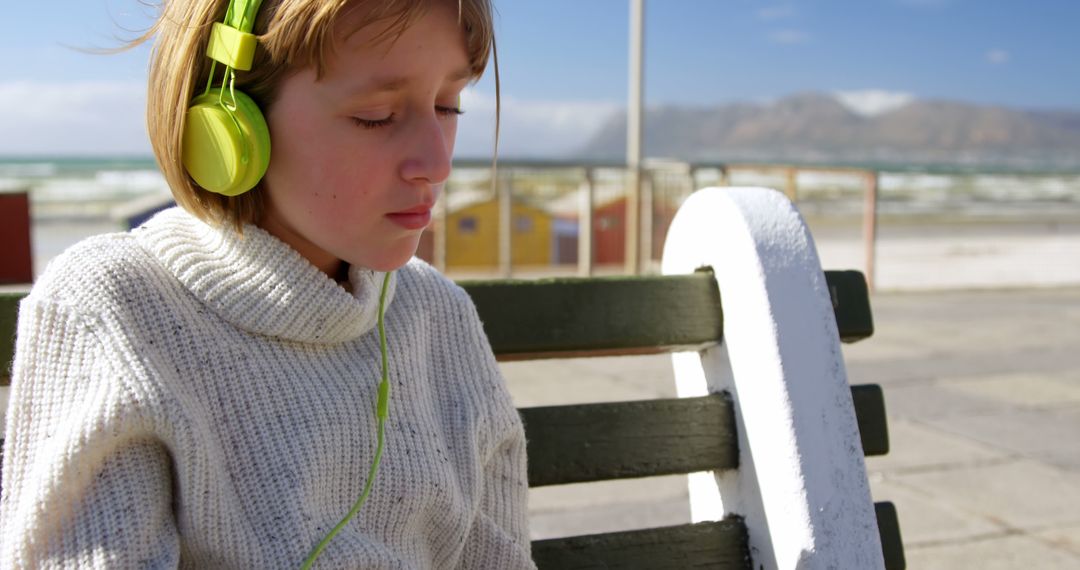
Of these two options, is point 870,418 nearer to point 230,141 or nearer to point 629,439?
point 629,439

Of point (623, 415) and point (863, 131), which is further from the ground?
point (623, 415)

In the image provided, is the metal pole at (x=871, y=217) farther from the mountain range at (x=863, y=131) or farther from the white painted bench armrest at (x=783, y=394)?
the mountain range at (x=863, y=131)

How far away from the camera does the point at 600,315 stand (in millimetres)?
1871

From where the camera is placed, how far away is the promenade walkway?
4.09 metres

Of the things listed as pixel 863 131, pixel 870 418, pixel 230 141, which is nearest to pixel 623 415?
pixel 870 418

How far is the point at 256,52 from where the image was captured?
1315 millimetres

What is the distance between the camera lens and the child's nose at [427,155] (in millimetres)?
1356

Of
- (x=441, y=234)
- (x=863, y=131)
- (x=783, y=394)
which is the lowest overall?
(x=863, y=131)

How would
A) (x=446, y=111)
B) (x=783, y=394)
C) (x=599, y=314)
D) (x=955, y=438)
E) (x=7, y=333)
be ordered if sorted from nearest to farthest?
1. (x=446, y=111)
2. (x=7, y=333)
3. (x=783, y=394)
4. (x=599, y=314)
5. (x=955, y=438)

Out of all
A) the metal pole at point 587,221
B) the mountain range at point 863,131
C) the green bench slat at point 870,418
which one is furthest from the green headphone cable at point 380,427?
the mountain range at point 863,131

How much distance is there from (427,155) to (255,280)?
257 mm

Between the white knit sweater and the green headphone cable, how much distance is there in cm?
1

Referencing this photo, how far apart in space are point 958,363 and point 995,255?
966 cm

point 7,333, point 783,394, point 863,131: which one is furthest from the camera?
point 863,131
